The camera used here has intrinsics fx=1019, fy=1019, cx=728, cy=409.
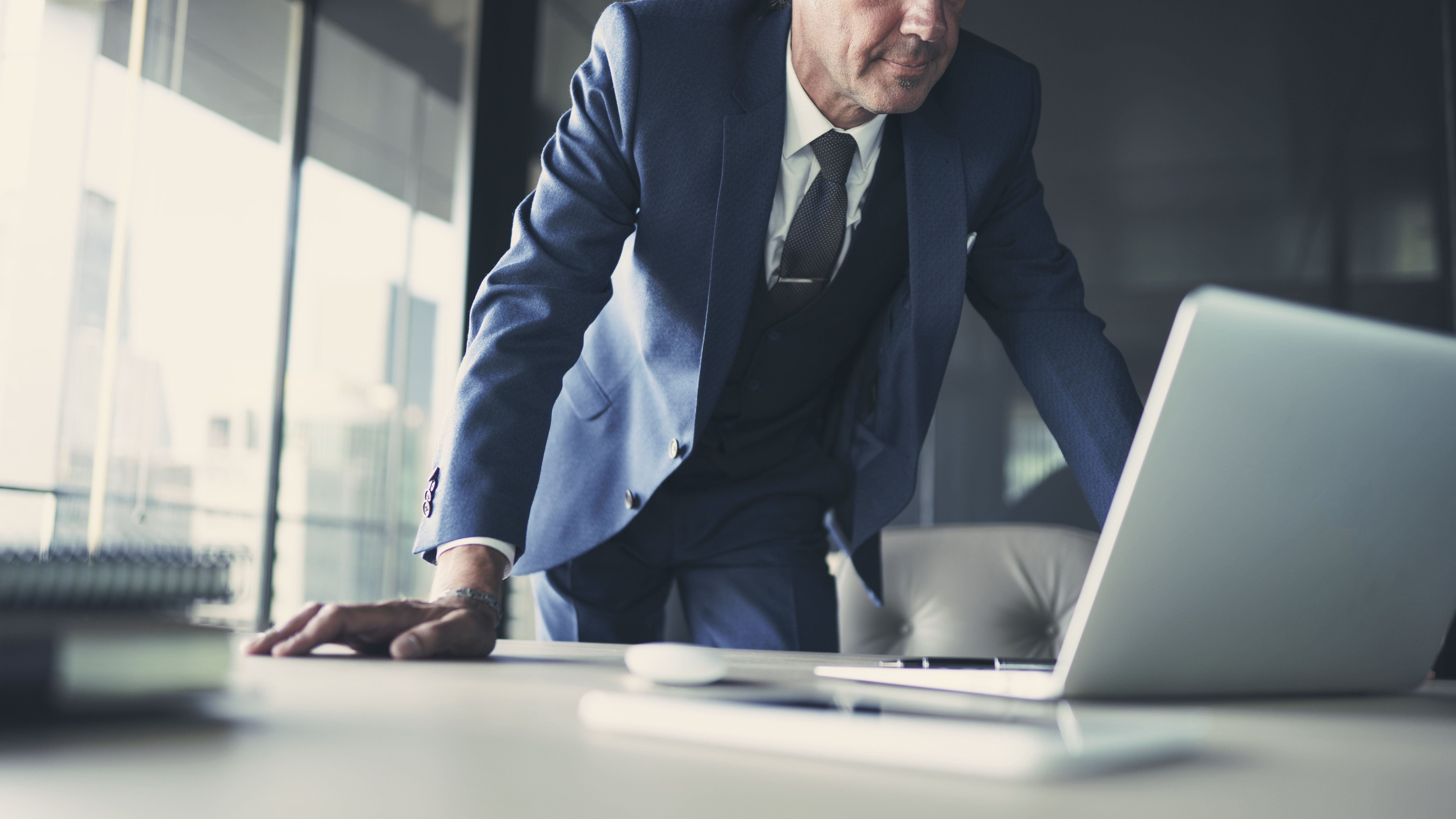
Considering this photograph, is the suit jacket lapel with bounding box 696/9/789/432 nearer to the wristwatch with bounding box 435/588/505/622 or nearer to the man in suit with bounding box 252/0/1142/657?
the man in suit with bounding box 252/0/1142/657

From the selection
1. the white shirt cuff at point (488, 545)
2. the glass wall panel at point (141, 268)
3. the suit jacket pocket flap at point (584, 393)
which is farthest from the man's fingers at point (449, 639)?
the glass wall panel at point (141, 268)

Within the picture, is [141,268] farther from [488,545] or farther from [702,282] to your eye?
[488,545]

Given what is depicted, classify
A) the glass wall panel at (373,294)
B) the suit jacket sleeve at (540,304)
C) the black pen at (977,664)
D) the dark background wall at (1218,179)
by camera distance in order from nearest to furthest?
the black pen at (977,664) → the suit jacket sleeve at (540,304) → the dark background wall at (1218,179) → the glass wall panel at (373,294)

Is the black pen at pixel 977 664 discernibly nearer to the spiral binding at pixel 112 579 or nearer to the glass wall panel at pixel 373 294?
the spiral binding at pixel 112 579

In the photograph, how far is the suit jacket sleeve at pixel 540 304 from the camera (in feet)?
3.41

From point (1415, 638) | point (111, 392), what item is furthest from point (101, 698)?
point (111, 392)

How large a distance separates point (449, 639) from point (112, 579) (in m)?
0.43

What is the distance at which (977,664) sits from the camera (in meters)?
0.78

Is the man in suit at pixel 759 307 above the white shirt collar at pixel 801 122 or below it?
below

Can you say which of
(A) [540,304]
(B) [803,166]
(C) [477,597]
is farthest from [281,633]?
(B) [803,166]

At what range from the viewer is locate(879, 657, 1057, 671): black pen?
0.73 metres

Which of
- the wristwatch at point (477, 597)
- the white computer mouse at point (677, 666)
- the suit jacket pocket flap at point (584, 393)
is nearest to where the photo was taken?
the white computer mouse at point (677, 666)

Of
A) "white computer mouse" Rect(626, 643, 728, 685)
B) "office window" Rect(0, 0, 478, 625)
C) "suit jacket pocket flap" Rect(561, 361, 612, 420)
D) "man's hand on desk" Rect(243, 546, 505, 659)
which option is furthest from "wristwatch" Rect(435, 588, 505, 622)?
"office window" Rect(0, 0, 478, 625)

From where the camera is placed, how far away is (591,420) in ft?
5.03
